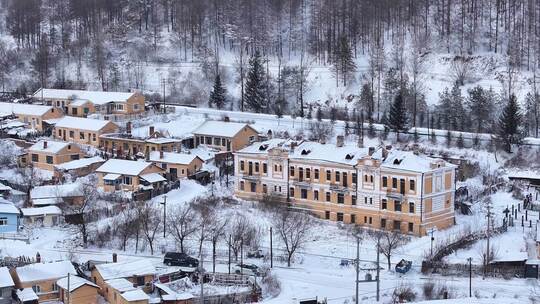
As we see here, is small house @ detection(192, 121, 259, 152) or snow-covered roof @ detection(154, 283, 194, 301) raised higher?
small house @ detection(192, 121, 259, 152)

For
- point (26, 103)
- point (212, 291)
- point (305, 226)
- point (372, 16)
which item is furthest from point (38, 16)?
point (212, 291)

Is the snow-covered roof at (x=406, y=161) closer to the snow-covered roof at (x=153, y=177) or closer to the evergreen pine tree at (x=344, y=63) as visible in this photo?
the snow-covered roof at (x=153, y=177)

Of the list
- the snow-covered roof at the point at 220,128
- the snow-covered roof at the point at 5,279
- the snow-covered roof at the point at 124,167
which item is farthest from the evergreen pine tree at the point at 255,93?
the snow-covered roof at the point at 5,279

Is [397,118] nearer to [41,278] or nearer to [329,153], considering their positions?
[329,153]

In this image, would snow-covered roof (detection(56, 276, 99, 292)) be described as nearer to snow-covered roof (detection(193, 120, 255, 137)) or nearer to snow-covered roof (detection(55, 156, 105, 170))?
snow-covered roof (detection(55, 156, 105, 170))

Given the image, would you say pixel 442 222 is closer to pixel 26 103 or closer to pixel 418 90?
pixel 418 90

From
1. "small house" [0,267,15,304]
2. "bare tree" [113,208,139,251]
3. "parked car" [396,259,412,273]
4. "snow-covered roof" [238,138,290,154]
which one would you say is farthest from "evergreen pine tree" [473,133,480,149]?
"small house" [0,267,15,304]

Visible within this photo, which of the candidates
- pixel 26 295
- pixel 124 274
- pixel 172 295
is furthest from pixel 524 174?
pixel 26 295
